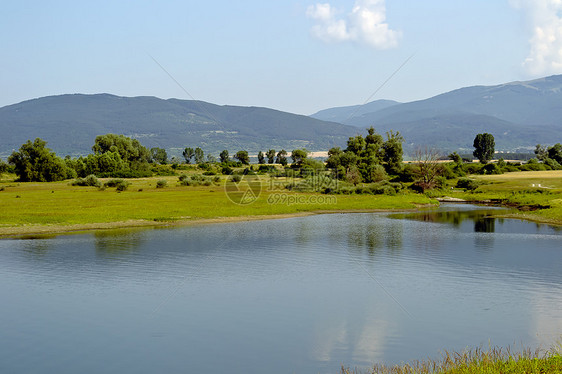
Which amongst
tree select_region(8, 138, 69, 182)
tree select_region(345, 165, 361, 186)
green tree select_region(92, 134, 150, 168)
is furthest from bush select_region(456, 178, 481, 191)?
green tree select_region(92, 134, 150, 168)

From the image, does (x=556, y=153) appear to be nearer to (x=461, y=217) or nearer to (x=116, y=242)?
(x=461, y=217)

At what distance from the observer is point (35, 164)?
122625mm

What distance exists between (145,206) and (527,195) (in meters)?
60.6

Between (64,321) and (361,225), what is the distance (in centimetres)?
4054

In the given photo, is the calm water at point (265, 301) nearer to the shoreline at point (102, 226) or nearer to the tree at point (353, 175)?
the shoreline at point (102, 226)

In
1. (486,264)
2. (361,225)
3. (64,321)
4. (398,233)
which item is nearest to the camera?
(64,321)

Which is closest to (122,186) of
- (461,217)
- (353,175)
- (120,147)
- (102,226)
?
(102,226)

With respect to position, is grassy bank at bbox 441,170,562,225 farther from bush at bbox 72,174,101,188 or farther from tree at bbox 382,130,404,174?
bush at bbox 72,174,101,188

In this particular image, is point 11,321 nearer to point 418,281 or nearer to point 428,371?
point 428,371

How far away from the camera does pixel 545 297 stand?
96.5 ft

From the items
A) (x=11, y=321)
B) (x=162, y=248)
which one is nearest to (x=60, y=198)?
(x=162, y=248)

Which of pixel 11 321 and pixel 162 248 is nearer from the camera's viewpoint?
pixel 11 321

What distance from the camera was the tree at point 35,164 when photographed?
12200cm

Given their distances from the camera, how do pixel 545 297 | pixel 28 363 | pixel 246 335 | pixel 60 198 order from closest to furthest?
1. pixel 28 363
2. pixel 246 335
3. pixel 545 297
4. pixel 60 198
